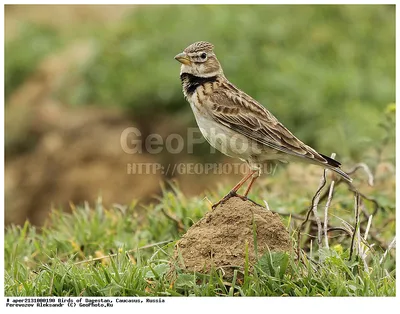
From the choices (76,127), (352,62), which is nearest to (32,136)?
(76,127)

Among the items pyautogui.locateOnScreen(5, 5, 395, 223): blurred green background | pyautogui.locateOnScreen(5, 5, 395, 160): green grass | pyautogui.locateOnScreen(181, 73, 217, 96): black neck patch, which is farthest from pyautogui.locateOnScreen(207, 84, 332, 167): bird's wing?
pyautogui.locateOnScreen(5, 5, 395, 160): green grass

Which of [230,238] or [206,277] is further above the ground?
[230,238]

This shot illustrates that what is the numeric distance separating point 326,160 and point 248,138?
64 centimetres

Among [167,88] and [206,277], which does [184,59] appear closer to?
[206,277]

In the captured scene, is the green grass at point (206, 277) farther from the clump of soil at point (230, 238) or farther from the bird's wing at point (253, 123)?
the bird's wing at point (253, 123)

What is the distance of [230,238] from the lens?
16.3ft

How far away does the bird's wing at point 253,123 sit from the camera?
5582 mm

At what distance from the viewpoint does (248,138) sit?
5.68m

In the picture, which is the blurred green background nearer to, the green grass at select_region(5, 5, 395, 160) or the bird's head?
the green grass at select_region(5, 5, 395, 160)

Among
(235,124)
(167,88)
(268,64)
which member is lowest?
(167,88)

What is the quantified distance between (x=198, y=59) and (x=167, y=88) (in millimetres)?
4424

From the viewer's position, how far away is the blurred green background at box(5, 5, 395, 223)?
383 inches

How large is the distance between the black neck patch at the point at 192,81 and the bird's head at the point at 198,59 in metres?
0.03

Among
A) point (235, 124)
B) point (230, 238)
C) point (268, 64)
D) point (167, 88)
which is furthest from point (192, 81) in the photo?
point (268, 64)
